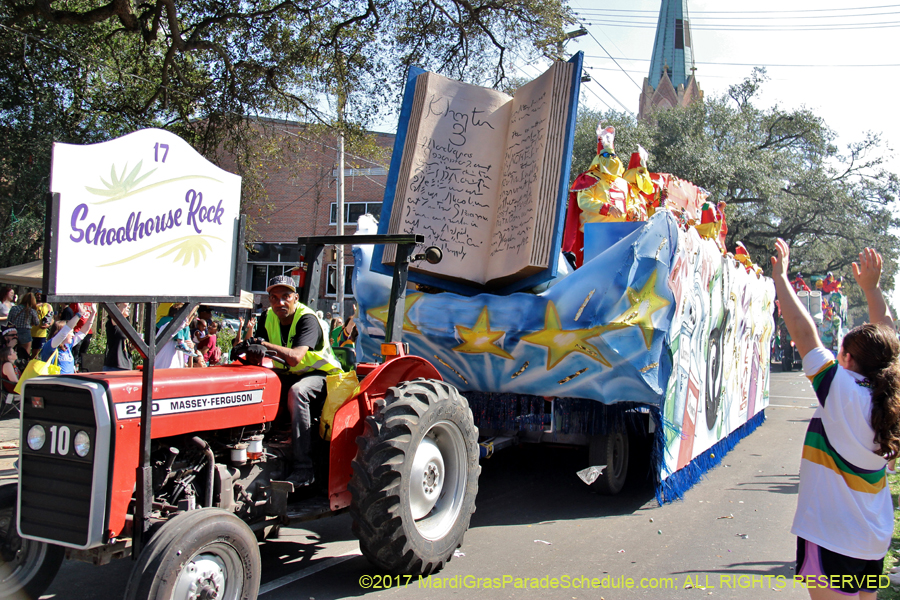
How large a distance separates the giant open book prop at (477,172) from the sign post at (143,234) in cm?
275

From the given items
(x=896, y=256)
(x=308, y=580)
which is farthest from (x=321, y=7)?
(x=896, y=256)

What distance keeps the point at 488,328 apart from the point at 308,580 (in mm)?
2484

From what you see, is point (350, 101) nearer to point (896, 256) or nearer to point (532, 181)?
point (532, 181)

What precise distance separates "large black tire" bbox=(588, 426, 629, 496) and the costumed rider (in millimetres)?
2732

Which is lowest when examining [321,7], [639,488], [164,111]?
[639,488]

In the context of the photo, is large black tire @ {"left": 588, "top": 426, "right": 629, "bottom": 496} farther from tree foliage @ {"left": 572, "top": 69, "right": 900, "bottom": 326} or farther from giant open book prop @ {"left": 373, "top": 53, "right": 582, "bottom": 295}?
tree foliage @ {"left": 572, "top": 69, "right": 900, "bottom": 326}

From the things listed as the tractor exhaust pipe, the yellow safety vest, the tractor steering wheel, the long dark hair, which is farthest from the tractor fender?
the long dark hair

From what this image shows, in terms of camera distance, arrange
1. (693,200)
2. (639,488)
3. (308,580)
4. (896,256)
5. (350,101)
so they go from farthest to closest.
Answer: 1. (896,256)
2. (350,101)
3. (693,200)
4. (639,488)
5. (308,580)

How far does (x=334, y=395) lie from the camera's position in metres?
4.14

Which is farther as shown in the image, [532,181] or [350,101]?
[350,101]

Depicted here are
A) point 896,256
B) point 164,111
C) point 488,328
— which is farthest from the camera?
point 896,256

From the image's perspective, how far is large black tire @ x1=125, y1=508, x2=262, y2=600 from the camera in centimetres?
275

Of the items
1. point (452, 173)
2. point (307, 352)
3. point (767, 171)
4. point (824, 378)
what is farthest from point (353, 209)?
point (824, 378)

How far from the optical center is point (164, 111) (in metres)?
12.2
